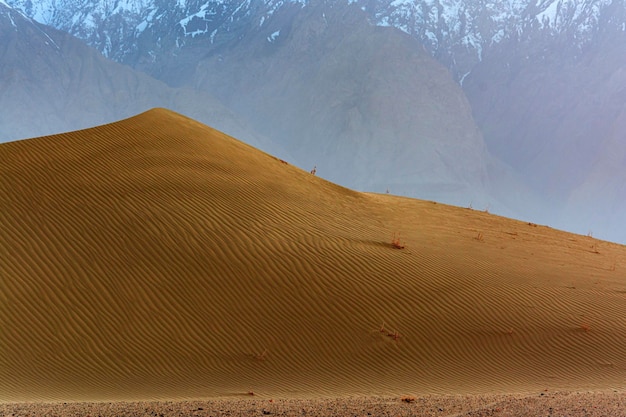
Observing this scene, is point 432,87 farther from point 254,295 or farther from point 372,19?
point 254,295

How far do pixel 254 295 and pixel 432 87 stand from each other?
102 meters

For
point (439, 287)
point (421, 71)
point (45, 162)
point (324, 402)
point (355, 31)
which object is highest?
point (355, 31)

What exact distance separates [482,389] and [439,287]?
3.63m

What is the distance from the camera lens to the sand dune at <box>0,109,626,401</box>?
1023cm

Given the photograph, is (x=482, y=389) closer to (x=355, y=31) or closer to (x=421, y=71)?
(x=421, y=71)

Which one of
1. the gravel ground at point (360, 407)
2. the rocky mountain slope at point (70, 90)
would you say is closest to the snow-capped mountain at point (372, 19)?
the rocky mountain slope at point (70, 90)

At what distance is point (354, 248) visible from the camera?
564 inches

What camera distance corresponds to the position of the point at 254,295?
40.4 feet

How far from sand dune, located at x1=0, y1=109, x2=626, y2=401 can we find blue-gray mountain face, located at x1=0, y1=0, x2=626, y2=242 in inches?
3324

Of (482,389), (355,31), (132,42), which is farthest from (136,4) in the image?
(482,389)

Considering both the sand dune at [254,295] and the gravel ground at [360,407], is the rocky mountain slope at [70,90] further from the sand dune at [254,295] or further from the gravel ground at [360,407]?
the gravel ground at [360,407]

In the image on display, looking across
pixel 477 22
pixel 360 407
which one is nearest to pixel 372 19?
pixel 477 22

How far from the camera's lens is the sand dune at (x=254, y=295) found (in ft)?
33.6

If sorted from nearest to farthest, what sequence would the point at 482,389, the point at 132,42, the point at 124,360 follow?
1. the point at 482,389
2. the point at 124,360
3. the point at 132,42
